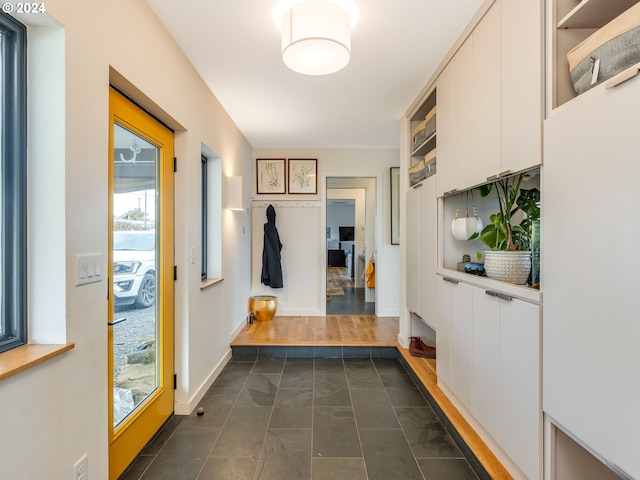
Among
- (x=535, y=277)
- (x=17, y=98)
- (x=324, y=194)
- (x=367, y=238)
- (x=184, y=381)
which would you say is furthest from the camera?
(x=367, y=238)

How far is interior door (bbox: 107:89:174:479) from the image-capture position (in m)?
1.54

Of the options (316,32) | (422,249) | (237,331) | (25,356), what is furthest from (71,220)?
(237,331)

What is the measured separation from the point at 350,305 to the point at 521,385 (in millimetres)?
3811

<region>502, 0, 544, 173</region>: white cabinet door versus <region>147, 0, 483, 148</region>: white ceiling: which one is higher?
<region>147, 0, 483, 148</region>: white ceiling

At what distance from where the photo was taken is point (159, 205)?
78.0 inches

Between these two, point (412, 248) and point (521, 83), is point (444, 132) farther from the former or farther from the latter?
point (412, 248)

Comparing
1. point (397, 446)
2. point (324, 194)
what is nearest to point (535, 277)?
point (397, 446)

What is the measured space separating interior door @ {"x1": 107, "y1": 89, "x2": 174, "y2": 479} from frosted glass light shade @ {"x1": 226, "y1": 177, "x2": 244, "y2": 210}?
1070 millimetres

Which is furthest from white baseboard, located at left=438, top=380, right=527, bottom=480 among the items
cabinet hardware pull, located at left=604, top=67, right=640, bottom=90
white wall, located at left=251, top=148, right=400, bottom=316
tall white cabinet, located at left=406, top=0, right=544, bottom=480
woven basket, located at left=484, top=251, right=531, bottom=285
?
white wall, located at left=251, top=148, right=400, bottom=316

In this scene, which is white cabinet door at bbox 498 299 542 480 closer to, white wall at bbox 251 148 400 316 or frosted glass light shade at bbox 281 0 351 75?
frosted glass light shade at bbox 281 0 351 75

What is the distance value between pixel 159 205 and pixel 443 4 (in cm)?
200

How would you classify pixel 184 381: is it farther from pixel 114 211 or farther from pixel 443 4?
pixel 443 4

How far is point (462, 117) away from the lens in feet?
6.24

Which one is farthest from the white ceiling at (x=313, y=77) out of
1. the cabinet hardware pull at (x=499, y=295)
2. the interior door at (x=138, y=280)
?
the cabinet hardware pull at (x=499, y=295)
